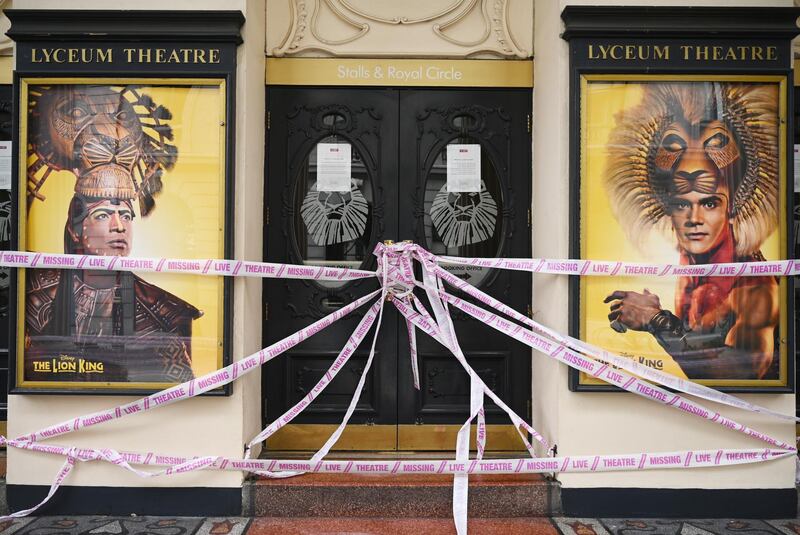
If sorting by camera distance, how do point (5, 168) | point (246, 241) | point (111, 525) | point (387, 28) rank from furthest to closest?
point (5, 168) < point (387, 28) < point (246, 241) < point (111, 525)

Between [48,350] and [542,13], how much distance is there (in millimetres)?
4148

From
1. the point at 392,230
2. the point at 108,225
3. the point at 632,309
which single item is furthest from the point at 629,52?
the point at 108,225

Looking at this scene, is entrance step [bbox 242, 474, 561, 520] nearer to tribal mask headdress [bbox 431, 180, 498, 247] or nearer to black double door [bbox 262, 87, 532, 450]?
black double door [bbox 262, 87, 532, 450]

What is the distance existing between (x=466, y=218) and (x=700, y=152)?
1.67 m

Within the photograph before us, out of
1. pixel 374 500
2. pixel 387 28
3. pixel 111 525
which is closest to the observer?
pixel 111 525

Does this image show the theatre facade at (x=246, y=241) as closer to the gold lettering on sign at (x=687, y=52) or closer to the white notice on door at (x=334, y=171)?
the gold lettering on sign at (x=687, y=52)

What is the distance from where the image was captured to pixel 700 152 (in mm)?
4531

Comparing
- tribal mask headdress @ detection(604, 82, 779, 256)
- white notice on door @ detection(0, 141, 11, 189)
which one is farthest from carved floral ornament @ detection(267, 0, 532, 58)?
white notice on door @ detection(0, 141, 11, 189)

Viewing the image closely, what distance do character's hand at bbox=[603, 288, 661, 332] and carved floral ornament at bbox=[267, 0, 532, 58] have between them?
6.39 feet

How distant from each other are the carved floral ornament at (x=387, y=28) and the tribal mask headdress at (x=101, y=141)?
1140 millimetres

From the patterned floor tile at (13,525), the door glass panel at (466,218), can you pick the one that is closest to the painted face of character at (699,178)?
the door glass panel at (466,218)

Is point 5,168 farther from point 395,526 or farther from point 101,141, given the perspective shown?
point 395,526

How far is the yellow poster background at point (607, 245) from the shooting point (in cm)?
453

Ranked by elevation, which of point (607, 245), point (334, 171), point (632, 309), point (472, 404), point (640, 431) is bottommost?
point (640, 431)
